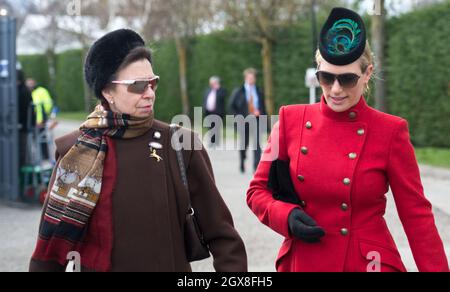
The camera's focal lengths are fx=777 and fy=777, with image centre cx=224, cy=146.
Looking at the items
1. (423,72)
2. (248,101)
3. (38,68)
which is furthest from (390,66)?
(38,68)

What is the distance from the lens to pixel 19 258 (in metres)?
7.13

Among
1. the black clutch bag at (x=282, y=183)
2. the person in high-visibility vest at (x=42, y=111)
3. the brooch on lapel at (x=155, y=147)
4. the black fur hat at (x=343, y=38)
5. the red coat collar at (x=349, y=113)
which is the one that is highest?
the black fur hat at (x=343, y=38)

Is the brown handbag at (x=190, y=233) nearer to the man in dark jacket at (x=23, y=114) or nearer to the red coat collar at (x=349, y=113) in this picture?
the red coat collar at (x=349, y=113)

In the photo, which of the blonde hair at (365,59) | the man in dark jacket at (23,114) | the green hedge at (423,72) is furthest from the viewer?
the green hedge at (423,72)

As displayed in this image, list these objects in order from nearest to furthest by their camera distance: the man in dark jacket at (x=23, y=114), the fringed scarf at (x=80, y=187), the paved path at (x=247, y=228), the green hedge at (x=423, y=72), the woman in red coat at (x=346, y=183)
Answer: the fringed scarf at (x=80, y=187)
the woman in red coat at (x=346, y=183)
the paved path at (x=247, y=228)
the man in dark jacket at (x=23, y=114)
the green hedge at (x=423, y=72)

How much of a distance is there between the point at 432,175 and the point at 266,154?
32.9 ft

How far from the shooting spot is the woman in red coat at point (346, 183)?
302cm

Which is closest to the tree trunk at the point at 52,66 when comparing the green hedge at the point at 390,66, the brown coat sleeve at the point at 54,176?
the green hedge at the point at 390,66

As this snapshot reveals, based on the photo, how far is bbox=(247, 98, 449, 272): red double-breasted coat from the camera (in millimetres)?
3025

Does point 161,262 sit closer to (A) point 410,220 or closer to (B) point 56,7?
(A) point 410,220

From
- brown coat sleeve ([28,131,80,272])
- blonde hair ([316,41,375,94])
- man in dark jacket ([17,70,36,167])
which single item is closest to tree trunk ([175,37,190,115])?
man in dark jacket ([17,70,36,167])

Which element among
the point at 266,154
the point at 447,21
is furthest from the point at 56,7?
the point at 266,154

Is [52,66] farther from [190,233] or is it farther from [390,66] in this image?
[190,233]
